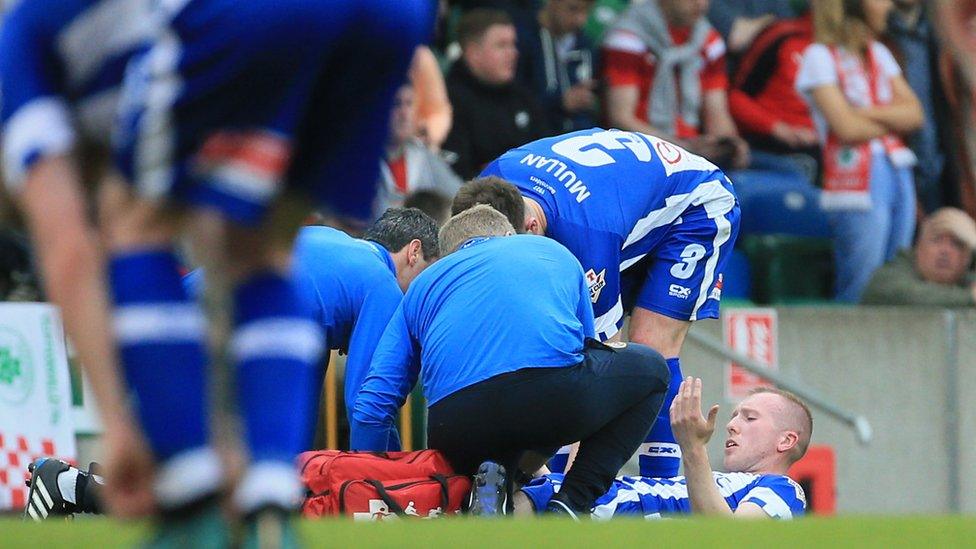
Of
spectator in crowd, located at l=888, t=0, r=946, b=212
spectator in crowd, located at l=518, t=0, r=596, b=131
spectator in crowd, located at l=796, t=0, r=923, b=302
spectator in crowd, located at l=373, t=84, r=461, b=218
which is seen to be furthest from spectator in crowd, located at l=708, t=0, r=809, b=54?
spectator in crowd, located at l=373, t=84, r=461, b=218

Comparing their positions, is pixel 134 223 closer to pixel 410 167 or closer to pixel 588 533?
pixel 588 533

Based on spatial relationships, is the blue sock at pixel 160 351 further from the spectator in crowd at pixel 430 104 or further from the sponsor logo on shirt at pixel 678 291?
the spectator in crowd at pixel 430 104

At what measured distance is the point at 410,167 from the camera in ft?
27.2

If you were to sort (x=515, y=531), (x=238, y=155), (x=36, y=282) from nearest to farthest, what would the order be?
(x=238, y=155)
(x=515, y=531)
(x=36, y=282)

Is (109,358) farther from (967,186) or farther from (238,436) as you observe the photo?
(967,186)

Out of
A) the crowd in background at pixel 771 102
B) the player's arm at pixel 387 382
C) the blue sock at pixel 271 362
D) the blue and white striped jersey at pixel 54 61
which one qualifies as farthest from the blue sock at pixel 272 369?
the crowd in background at pixel 771 102

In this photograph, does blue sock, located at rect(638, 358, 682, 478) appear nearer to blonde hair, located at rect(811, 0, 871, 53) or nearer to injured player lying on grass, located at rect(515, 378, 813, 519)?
injured player lying on grass, located at rect(515, 378, 813, 519)

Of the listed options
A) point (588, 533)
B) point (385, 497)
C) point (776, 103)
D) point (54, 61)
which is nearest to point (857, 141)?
point (776, 103)

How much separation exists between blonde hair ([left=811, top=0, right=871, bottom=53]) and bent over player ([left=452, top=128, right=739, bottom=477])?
3006mm

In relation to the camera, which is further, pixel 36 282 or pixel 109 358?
pixel 36 282

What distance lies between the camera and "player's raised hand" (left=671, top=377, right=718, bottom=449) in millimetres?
Answer: 5531

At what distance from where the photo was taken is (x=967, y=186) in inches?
397

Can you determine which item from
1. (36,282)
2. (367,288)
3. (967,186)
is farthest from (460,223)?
(967,186)

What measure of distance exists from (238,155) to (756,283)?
721 cm
